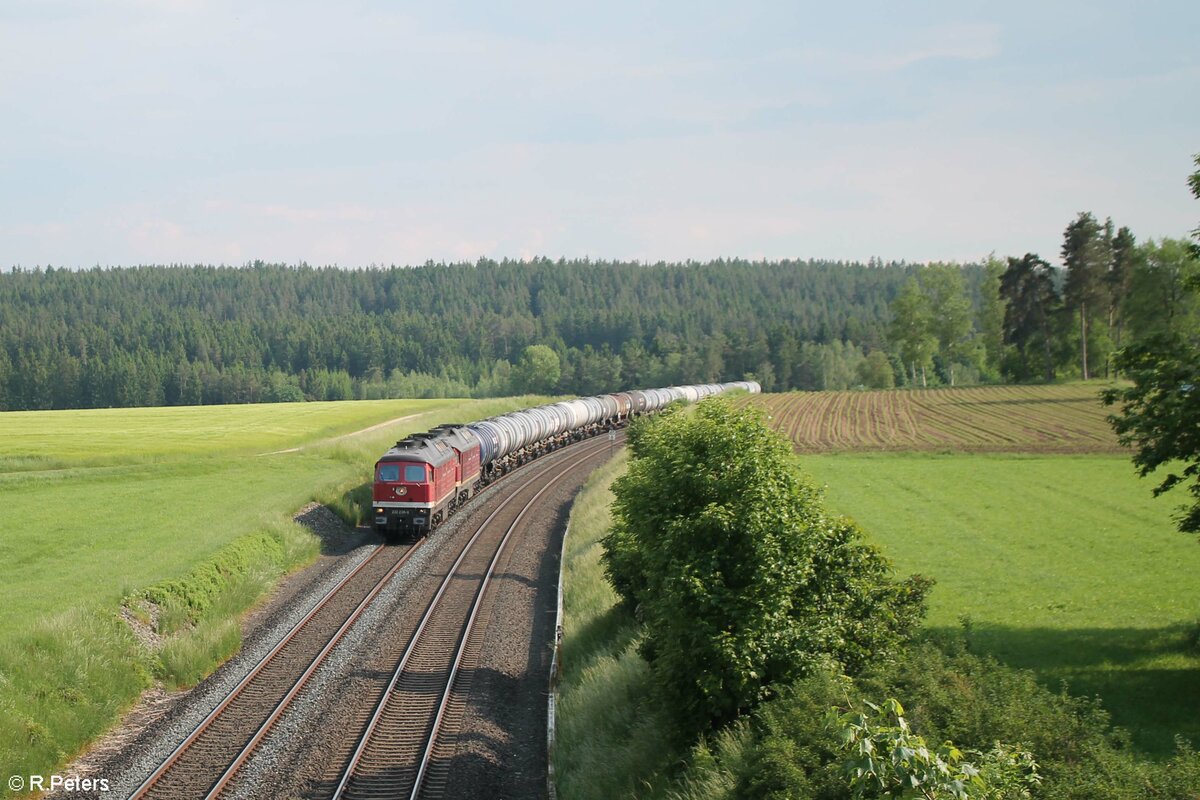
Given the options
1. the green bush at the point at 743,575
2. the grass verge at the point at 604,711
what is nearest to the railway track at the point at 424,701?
the grass verge at the point at 604,711

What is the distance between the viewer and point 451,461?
122ft

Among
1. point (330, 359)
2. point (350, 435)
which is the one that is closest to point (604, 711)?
point (350, 435)

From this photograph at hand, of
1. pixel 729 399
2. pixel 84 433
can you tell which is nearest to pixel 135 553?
pixel 729 399

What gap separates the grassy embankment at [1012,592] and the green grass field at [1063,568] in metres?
0.05

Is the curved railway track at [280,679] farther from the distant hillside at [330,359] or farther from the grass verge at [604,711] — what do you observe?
the distant hillside at [330,359]

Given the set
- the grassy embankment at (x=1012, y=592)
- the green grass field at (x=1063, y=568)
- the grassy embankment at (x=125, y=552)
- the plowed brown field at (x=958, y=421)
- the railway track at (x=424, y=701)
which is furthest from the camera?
the plowed brown field at (x=958, y=421)

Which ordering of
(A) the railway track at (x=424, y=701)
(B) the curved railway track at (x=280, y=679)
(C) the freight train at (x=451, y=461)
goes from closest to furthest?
1. (B) the curved railway track at (x=280, y=679)
2. (A) the railway track at (x=424, y=701)
3. (C) the freight train at (x=451, y=461)

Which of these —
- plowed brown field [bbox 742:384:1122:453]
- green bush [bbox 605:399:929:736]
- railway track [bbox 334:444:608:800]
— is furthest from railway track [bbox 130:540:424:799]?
plowed brown field [bbox 742:384:1122:453]

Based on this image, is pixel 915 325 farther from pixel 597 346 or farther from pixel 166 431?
pixel 597 346

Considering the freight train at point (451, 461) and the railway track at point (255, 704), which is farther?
the freight train at point (451, 461)

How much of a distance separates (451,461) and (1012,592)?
22269 millimetres

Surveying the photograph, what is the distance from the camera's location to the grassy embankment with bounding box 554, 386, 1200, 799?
1516cm

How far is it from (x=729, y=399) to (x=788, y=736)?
18.9 feet

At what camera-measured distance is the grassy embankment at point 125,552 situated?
1684cm
